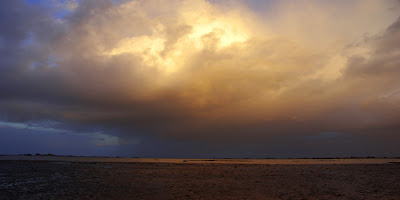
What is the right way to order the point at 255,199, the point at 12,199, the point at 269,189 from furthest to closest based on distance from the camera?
the point at 269,189 < the point at 255,199 < the point at 12,199

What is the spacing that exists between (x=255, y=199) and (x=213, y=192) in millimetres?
4534

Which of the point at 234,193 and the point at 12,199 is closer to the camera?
the point at 12,199

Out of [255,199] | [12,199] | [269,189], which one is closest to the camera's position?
[12,199]

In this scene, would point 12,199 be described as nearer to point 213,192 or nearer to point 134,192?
point 134,192

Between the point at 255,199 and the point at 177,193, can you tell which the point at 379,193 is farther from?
the point at 177,193

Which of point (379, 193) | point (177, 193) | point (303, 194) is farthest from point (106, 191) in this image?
point (379, 193)

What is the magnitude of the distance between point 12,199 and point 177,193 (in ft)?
39.2

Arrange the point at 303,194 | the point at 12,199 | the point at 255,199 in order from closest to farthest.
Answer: the point at 12,199, the point at 255,199, the point at 303,194

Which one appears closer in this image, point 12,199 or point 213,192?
point 12,199

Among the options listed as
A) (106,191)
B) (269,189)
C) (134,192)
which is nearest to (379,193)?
(269,189)

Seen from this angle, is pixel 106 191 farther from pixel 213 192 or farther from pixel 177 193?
pixel 213 192

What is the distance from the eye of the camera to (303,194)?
21984mm

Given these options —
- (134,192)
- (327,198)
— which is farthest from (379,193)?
(134,192)

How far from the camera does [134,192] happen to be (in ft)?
75.2
